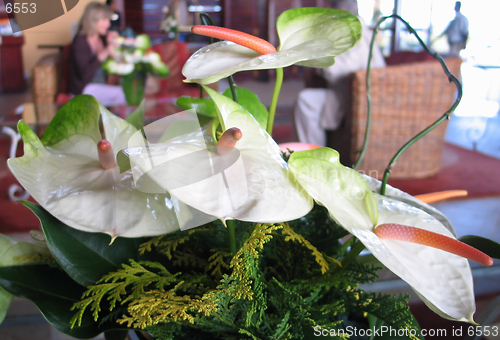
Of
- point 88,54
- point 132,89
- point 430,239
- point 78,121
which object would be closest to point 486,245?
point 430,239

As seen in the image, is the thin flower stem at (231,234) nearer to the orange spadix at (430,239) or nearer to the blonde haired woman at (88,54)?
the orange spadix at (430,239)

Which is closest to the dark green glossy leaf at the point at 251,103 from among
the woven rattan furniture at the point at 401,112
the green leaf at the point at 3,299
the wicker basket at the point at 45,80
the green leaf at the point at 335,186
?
the green leaf at the point at 335,186

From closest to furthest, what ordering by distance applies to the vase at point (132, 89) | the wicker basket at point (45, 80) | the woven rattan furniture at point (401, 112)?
1. the woven rattan furniture at point (401, 112)
2. the vase at point (132, 89)
3. the wicker basket at point (45, 80)

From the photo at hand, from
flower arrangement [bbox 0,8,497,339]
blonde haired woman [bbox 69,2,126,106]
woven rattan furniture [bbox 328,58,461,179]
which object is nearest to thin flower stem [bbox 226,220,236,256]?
flower arrangement [bbox 0,8,497,339]

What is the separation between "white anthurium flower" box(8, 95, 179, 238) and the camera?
214 mm

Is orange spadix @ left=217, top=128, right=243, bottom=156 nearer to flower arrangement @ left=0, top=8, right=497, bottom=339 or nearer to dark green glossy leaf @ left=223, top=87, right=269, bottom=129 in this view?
flower arrangement @ left=0, top=8, right=497, bottom=339

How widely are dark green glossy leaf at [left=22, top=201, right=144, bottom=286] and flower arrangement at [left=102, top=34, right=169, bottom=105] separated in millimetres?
1837

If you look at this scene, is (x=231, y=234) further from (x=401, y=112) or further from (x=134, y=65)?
(x=134, y=65)

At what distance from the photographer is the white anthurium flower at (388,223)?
0.20m

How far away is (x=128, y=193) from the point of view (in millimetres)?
230

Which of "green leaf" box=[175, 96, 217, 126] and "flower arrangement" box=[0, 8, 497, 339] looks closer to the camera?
"flower arrangement" box=[0, 8, 497, 339]

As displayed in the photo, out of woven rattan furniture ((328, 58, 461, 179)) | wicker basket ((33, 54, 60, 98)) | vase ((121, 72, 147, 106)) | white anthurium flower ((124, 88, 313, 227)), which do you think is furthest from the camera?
wicker basket ((33, 54, 60, 98))

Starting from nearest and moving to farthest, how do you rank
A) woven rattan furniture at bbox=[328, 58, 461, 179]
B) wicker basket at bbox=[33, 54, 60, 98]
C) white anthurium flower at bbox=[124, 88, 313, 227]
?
white anthurium flower at bbox=[124, 88, 313, 227]
woven rattan furniture at bbox=[328, 58, 461, 179]
wicker basket at bbox=[33, 54, 60, 98]

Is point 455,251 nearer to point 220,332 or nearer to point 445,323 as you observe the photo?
point 220,332
